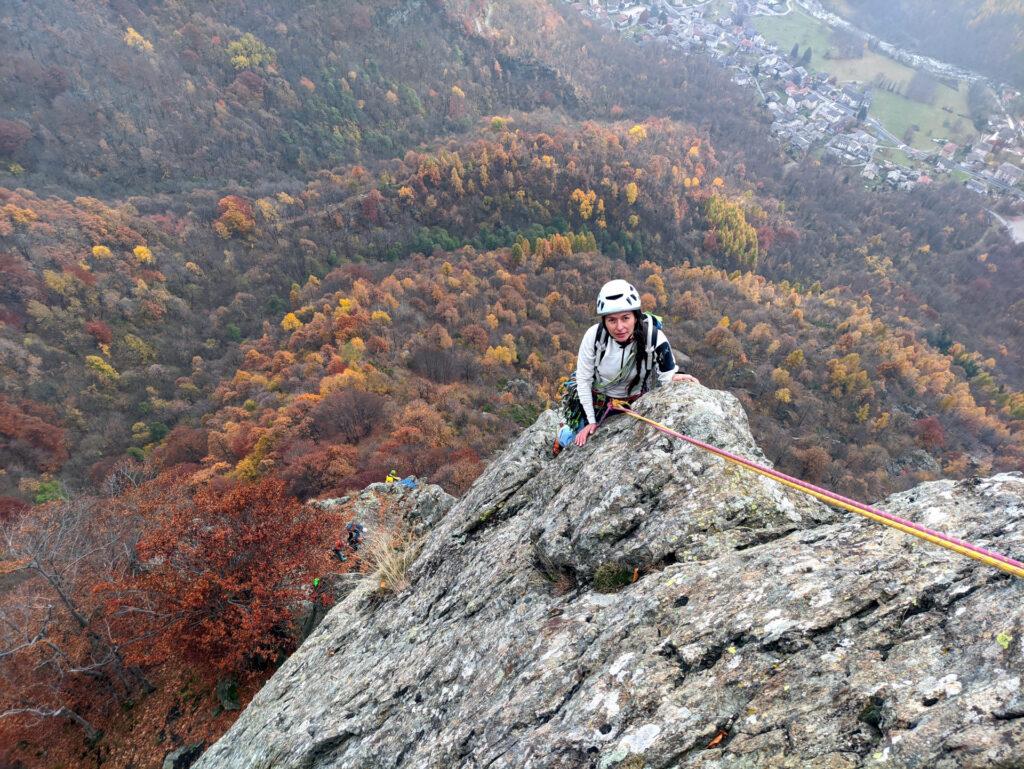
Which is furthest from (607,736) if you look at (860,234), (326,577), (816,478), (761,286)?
(860,234)

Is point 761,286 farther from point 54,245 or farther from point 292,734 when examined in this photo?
point 54,245

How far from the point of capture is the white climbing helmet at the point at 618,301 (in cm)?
543

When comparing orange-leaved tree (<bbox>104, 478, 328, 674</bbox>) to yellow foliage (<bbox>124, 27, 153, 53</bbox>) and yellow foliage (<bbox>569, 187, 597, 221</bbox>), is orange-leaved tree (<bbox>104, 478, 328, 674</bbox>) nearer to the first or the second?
yellow foliage (<bbox>569, 187, 597, 221</bbox>)

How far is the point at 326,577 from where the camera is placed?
13.0m

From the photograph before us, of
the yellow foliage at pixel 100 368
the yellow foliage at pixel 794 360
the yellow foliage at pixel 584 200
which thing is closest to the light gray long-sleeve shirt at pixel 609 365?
the yellow foliage at pixel 100 368

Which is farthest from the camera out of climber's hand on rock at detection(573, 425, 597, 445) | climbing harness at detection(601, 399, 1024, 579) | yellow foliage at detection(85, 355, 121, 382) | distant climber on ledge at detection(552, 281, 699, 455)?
yellow foliage at detection(85, 355, 121, 382)

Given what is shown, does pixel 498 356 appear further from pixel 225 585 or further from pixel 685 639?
pixel 685 639

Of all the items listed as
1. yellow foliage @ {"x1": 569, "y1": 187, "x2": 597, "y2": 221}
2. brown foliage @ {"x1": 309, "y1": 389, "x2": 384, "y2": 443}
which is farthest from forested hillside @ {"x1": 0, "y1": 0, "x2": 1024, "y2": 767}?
yellow foliage @ {"x1": 569, "y1": 187, "x2": 597, "y2": 221}

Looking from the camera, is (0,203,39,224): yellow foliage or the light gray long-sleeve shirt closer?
the light gray long-sleeve shirt

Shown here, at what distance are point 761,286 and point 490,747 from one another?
12230 cm

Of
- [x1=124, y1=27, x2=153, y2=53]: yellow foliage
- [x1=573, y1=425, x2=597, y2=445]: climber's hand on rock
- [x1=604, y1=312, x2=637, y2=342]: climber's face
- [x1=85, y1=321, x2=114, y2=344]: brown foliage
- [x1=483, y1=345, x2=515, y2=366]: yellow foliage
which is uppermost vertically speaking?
[x1=124, y1=27, x2=153, y2=53]: yellow foliage

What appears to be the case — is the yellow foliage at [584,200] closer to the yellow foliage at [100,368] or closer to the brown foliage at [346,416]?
the brown foliage at [346,416]

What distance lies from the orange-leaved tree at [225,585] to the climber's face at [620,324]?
1138cm

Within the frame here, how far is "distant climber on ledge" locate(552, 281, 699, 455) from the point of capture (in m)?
5.59
